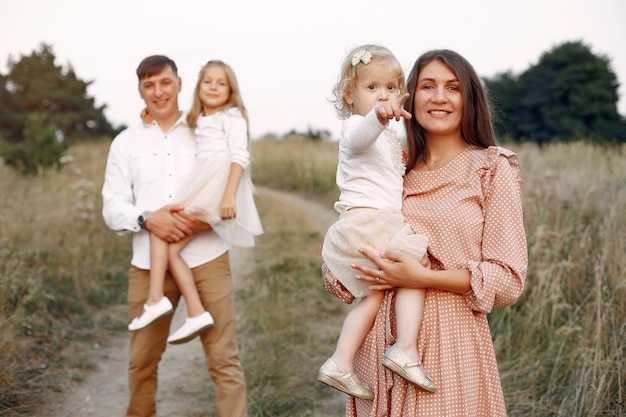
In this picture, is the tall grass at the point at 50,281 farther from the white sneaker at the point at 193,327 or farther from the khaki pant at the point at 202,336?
the white sneaker at the point at 193,327

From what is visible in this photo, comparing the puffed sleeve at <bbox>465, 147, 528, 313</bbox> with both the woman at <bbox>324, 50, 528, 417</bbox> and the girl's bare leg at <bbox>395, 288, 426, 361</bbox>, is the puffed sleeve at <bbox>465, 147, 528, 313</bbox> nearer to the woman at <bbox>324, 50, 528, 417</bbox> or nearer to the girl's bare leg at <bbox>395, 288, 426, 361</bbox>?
the woman at <bbox>324, 50, 528, 417</bbox>

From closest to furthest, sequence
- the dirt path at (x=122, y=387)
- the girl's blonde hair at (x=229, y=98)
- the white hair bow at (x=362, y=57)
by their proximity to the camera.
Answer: the white hair bow at (x=362, y=57), the girl's blonde hair at (x=229, y=98), the dirt path at (x=122, y=387)

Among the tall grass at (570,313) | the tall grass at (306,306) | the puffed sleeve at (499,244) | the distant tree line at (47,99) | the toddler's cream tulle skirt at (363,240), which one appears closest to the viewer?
the puffed sleeve at (499,244)

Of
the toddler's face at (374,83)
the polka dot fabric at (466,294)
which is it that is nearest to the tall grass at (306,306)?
the polka dot fabric at (466,294)

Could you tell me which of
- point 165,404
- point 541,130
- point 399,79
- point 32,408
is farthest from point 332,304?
point 541,130

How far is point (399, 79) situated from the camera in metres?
2.45

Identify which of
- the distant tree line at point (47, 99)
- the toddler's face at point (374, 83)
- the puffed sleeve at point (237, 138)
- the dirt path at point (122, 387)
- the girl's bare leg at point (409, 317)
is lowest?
the dirt path at point (122, 387)

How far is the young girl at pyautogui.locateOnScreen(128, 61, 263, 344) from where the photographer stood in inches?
134

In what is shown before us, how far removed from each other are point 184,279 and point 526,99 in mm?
32915

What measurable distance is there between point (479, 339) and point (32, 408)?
10.7ft

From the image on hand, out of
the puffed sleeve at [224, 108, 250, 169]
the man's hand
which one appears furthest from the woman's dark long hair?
the man's hand

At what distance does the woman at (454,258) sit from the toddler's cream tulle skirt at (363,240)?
46mm

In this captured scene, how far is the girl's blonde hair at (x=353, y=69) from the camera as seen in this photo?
242 centimetres

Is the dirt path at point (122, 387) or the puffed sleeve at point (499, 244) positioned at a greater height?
the puffed sleeve at point (499, 244)
